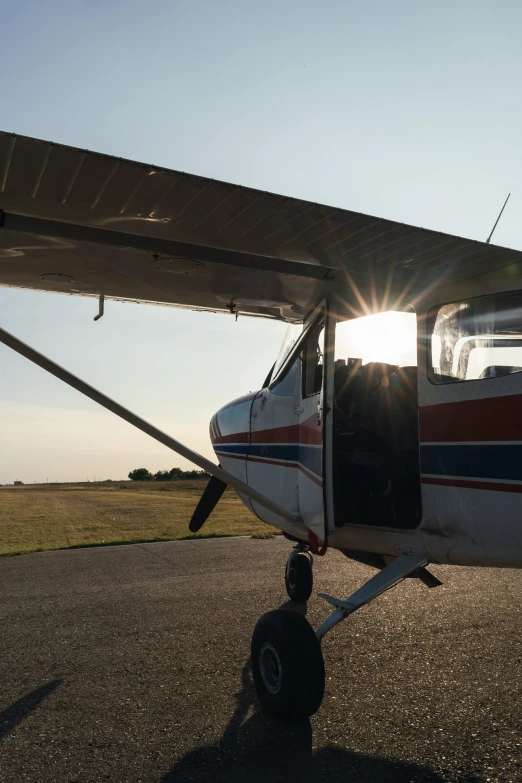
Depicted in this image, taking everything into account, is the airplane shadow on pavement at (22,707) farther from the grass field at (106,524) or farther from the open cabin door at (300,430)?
the grass field at (106,524)

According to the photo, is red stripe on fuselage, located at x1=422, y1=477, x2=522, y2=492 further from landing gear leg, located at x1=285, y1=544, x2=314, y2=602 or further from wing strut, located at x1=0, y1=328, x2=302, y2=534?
landing gear leg, located at x1=285, y1=544, x2=314, y2=602

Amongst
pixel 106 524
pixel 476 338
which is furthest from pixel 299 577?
pixel 106 524

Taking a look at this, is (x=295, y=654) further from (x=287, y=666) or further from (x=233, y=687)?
(x=233, y=687)

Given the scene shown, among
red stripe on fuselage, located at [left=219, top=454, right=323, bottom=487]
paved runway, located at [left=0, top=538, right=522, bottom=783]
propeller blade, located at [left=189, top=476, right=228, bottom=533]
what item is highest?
red stripe on fuselage, located at [left=219, top=454, right=323, bottom=487]

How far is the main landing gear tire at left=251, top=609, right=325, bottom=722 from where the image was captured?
3.14 m

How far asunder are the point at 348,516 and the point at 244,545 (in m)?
5.46

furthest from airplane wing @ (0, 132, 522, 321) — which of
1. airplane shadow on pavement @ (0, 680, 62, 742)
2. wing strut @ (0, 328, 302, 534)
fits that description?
airplane shadow on pavement @ (0, 680, 62, 742)

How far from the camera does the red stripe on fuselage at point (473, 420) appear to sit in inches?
115

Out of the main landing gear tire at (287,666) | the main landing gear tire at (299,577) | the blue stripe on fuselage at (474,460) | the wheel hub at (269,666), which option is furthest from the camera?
the main landing gear tire at (299,577)

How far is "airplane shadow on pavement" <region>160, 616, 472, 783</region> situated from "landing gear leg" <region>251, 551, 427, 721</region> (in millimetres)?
153

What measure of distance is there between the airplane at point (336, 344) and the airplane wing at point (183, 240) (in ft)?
0.04

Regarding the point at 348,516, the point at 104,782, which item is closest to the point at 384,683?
the point at 348,516

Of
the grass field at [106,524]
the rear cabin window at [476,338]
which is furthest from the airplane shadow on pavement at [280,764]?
the grass field at [106,524]

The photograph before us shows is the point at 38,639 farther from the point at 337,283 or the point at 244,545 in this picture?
the point at 244,545
